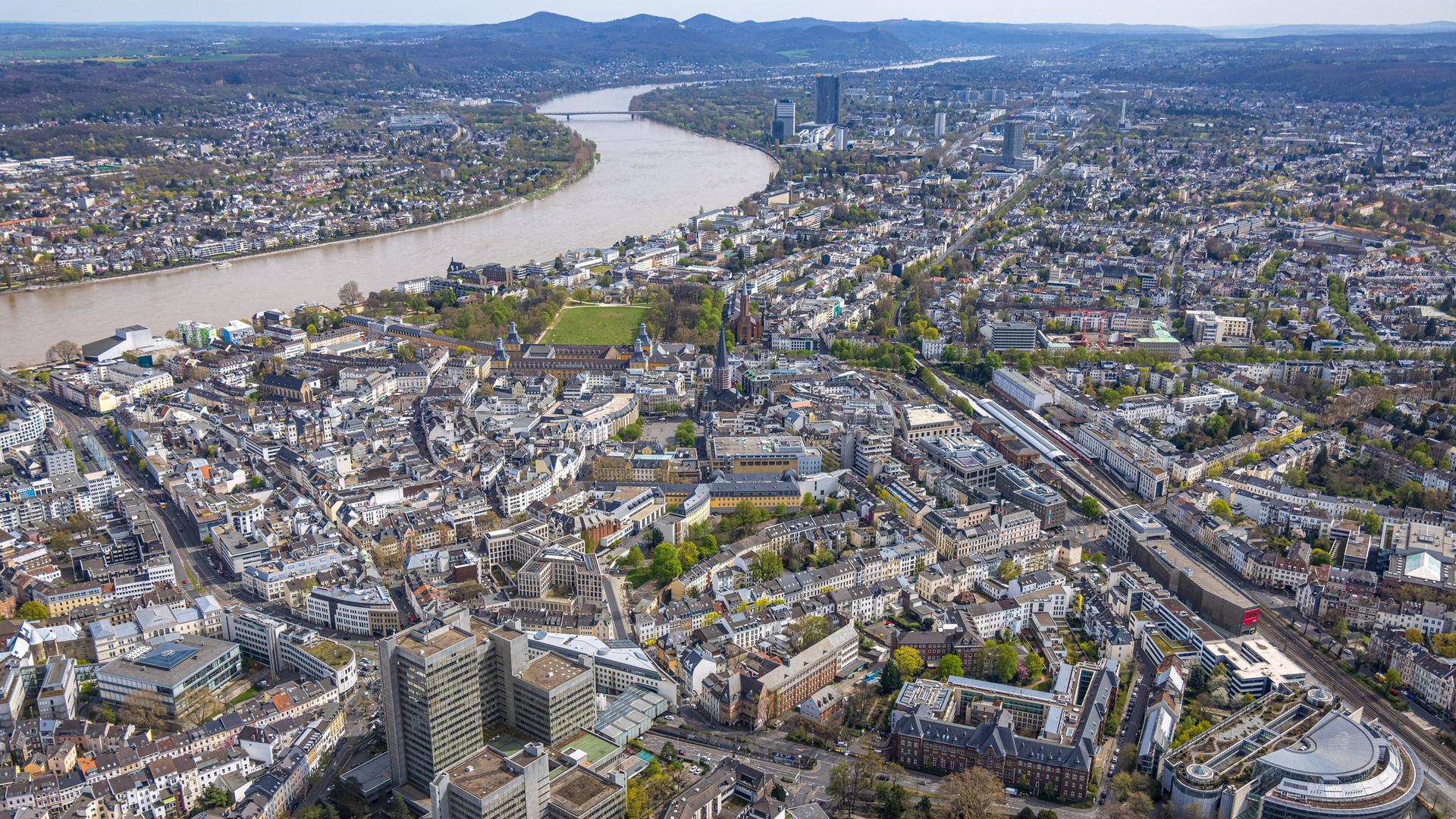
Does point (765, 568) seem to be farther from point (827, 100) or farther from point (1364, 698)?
point (827, 100)

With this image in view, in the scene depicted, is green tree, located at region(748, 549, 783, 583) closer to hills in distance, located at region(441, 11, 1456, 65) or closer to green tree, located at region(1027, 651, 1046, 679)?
green tree, located at region(1027, 651, 1046, 679)

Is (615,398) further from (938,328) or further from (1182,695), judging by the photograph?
(1182,695)

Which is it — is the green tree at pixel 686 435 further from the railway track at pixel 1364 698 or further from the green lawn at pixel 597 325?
the railway track at pixel 1364 698

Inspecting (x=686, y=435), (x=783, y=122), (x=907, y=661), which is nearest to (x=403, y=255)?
(x=686, y=435)

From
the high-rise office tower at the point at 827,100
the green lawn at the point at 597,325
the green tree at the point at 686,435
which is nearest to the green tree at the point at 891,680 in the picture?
the green tree at the point at 686,435

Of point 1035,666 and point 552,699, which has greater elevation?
point 552,699

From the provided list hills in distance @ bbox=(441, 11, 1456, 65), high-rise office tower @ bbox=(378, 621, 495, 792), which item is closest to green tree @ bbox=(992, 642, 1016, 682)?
high-rise office tower @ bbox=(378, 621, 495, 792)

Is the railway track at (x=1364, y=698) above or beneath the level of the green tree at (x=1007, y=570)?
beneath
